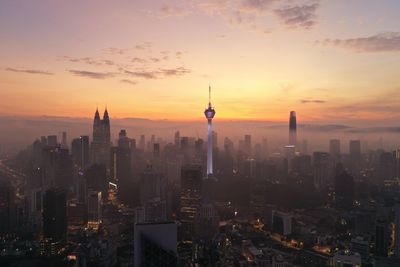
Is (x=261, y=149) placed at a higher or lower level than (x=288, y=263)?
higher

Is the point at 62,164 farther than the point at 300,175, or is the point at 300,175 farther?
the point at 300,175

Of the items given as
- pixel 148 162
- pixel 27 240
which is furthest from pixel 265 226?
pixel 148 162

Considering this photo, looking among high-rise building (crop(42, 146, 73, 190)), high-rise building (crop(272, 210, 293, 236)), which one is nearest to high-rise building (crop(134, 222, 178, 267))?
high-rise building (crop(272, 210, 293, 236))

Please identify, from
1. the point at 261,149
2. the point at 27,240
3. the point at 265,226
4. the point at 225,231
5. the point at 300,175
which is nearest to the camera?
the point at 27,240

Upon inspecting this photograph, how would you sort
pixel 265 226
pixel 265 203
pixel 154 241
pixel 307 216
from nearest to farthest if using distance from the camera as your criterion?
pixel 154 241
pixel 265 226
pixel 307 216
pixel 265 203

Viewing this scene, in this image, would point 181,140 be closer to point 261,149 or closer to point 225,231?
point 261,149

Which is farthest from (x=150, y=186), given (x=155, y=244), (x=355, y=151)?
(x=355, y=151)

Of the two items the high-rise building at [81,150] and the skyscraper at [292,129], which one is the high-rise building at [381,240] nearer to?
A: the skyscraper at [292,129]
